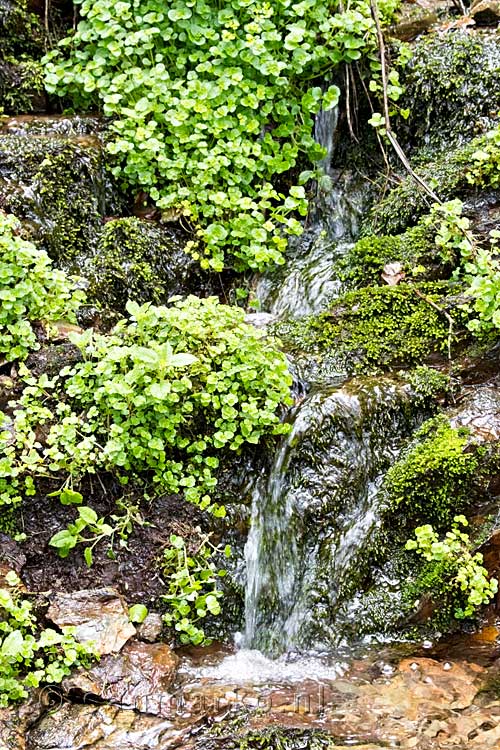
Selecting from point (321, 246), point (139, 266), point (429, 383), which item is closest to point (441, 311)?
point (429, 383)

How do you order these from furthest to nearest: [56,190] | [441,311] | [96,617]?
[56,190]
[441,311]
[96,617]

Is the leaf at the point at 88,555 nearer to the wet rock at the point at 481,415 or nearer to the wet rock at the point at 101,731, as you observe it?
the wet rock at the point at 101,731

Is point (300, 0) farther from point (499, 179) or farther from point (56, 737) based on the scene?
point (56, 737)

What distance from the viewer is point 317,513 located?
13.0 feet

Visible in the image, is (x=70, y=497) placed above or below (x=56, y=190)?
below

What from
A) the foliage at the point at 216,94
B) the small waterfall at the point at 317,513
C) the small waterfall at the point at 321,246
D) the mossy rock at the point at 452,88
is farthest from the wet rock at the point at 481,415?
the mossy rock at the point at 452,88

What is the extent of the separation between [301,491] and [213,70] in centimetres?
321

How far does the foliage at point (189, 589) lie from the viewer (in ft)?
12.1

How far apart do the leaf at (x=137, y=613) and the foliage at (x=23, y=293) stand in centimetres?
152

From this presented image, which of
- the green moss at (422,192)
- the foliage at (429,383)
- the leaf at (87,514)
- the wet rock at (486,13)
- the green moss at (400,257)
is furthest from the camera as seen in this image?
the wet rock at (486,13)

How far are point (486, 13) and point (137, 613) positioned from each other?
560 cm

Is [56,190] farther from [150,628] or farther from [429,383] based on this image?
[150,628]

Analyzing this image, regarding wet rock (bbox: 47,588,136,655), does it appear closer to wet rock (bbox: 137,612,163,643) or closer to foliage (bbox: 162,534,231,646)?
wet rock (bbox: 137,612,163,643)

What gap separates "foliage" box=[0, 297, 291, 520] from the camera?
370 cm
